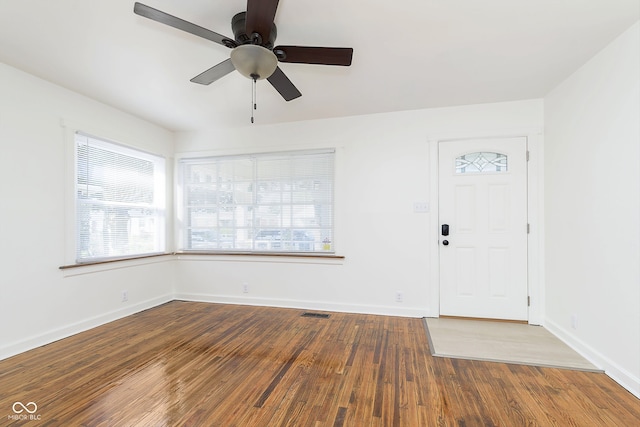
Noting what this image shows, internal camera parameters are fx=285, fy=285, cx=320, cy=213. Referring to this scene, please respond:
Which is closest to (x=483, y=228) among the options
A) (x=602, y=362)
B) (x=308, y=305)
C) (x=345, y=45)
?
(x=602, y=362)

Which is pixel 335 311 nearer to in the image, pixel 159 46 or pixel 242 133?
pixel 242 133

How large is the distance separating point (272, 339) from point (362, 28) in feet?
9.24

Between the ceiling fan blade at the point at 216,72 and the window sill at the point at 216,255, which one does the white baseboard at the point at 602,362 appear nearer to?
the window sill at the point at 216,255

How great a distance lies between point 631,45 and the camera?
6.66 ft

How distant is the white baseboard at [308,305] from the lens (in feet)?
11.6

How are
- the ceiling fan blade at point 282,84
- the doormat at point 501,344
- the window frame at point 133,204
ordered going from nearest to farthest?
the ceiling fan blade at point 282,84 < the doormat at point 501,344 < the window frame at point 133,204

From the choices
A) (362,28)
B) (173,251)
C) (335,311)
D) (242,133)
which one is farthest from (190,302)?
(362,28)

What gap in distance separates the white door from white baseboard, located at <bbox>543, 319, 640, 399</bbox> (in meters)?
0.48

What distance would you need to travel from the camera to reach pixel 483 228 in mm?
3361

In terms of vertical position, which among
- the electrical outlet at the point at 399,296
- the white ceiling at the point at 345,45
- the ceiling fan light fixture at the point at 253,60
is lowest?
the electrical outlet at the point at 399,296

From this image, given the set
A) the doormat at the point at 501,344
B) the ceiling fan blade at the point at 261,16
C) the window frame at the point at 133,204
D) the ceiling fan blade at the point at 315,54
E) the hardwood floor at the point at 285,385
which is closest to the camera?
the ceiling fan blade at the point at 261,16

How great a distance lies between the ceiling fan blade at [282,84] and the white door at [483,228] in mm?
2049

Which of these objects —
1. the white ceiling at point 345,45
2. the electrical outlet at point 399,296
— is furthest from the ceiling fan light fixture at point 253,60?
the electrical outlet at point 399,296

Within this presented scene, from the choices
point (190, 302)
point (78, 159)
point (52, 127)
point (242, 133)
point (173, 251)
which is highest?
point (242, 133)
